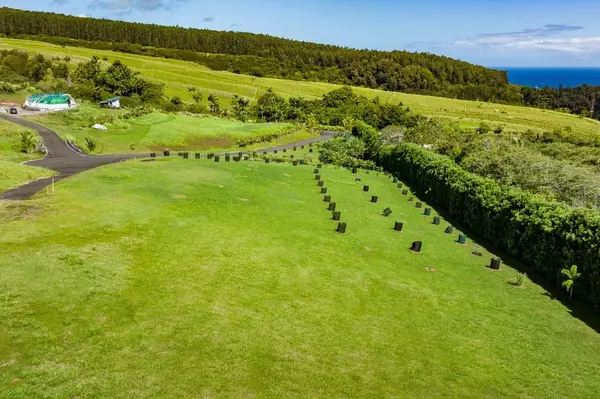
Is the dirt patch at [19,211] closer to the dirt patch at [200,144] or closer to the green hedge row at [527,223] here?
the green hedge row at [527,223]

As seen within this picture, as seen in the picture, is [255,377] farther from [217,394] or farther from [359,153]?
[359,153]

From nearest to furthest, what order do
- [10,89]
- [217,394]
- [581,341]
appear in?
[217,394]
[581,341]
[10,89]

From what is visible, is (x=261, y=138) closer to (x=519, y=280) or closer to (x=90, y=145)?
(x=90, y=145)

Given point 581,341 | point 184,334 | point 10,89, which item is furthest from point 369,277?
point 10,89

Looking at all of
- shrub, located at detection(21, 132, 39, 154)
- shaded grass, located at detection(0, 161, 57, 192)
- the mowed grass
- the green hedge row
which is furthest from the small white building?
the green hedge row

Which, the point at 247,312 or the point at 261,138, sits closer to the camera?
the point at 247,312

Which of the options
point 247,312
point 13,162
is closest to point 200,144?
point 13,162
